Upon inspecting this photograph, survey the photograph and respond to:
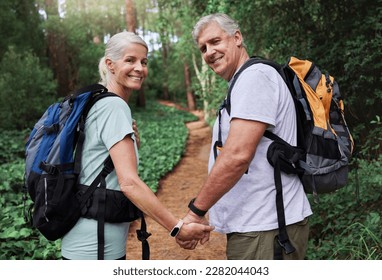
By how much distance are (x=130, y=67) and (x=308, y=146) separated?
115 centimetres

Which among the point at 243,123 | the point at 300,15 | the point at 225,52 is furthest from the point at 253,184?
the point at 300,15

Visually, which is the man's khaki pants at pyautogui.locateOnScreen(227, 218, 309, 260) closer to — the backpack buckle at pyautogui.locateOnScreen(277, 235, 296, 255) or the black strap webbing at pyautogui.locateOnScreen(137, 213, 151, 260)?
the backpack buckle at pyautogui.locateOnScreen(277, 235, 296, 255)

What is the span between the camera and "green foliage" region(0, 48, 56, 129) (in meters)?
13.8

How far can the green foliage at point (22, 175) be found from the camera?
15.5ft

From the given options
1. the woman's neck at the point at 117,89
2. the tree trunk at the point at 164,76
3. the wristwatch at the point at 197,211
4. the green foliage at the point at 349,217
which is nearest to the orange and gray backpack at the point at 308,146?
the wristwatch at the point at 197,211

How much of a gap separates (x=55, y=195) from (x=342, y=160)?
1.57 m

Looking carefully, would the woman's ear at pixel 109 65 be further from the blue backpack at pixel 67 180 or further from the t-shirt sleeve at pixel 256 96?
the t-shirt sleeve at pixel 256 96

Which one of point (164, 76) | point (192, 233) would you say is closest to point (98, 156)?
point (192, 233)

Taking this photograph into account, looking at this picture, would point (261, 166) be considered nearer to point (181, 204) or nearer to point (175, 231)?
point (175, 231)

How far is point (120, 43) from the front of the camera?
236cm

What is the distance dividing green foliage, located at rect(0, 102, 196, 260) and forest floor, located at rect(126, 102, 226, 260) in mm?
301

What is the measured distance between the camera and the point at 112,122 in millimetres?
2076

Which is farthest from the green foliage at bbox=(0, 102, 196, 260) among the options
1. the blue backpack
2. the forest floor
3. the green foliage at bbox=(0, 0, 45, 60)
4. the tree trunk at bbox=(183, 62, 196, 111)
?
the tree trunk at bbox=(183, 62, 196, 111)

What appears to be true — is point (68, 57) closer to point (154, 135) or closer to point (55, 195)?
point (154, 135)
